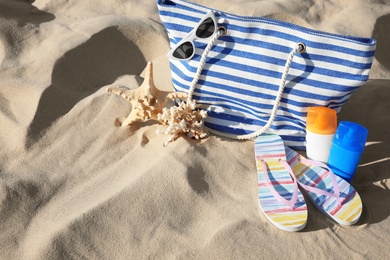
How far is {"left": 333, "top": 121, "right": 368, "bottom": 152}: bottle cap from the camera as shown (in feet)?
4.87

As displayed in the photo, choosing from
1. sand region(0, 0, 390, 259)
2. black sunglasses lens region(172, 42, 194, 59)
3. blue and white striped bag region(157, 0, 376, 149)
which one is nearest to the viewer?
sand region(0, 0, 390, 259)

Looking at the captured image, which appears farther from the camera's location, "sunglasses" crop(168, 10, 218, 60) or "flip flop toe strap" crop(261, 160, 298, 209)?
"sunglasses" crop(168, 10, 218, 60)

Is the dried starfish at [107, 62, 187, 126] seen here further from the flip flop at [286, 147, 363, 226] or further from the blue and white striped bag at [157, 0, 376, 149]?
the flip flop at [286, 147, 363, 226]

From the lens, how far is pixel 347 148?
1485 millimetres

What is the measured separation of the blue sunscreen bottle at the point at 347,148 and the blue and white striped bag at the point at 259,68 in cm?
12

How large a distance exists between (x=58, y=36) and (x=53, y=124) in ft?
2.09

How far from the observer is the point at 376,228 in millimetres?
1398

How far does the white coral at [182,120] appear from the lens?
→ 5.33 feet

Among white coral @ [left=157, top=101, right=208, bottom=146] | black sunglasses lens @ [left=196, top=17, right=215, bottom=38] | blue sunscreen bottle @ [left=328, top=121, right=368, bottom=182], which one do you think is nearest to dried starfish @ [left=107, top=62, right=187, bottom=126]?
white coral @ [left=157, top=101, right=208, bottom=146]

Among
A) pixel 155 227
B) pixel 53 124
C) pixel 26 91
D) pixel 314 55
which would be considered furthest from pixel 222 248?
pixel 26 91

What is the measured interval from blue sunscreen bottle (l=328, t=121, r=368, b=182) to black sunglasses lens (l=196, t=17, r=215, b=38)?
0.56 metres

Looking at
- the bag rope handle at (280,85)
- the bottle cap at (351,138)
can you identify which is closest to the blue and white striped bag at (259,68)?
the bag rope handle at (280,85)

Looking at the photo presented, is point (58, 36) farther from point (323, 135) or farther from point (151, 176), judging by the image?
point (323, 135)

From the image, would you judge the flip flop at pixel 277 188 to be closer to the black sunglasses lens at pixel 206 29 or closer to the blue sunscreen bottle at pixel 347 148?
the blue sunscreen bottle at pixel 347 148
